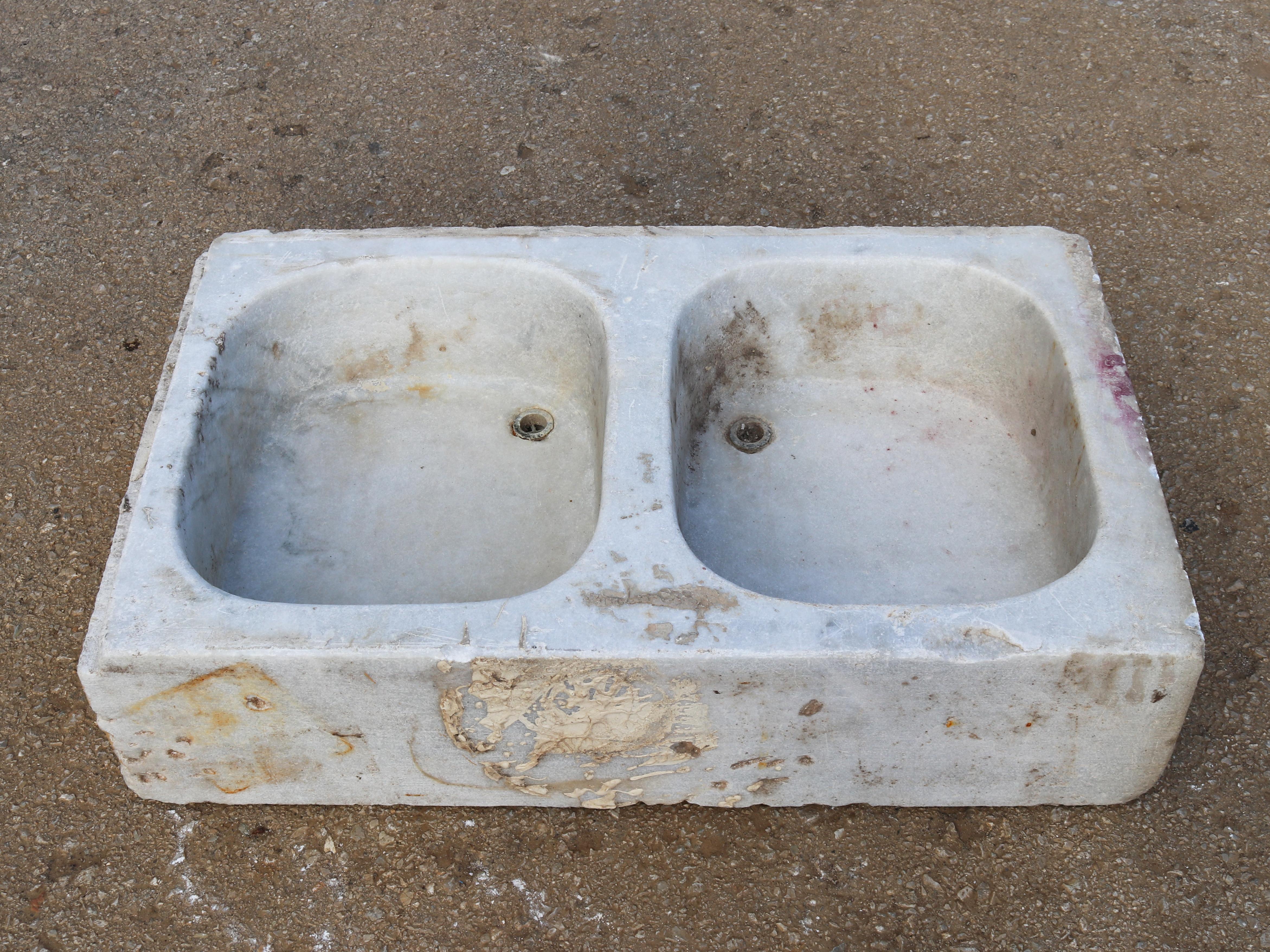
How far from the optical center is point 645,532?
2260 millimetres

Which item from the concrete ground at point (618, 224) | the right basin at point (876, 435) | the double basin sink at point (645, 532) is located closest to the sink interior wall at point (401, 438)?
the double basin sink at point (645, 532)

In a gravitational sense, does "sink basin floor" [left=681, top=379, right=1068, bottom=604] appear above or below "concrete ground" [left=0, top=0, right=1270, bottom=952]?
above

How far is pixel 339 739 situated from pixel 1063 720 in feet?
4.28

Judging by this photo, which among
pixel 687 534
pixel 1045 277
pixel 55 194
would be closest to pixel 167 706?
pixel 687 534

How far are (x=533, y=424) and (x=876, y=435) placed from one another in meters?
0.77

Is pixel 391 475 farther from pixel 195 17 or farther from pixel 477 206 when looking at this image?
pixel 195 17

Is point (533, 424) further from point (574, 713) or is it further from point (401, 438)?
point (574, 713)

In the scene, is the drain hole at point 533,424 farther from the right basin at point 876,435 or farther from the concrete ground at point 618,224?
the concrete ground at point 618,224

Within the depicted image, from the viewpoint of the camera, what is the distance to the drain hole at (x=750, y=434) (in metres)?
2.78

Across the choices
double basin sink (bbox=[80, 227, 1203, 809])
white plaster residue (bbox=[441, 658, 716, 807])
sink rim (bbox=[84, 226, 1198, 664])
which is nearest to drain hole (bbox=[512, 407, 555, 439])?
double basin sink (bbox=[80, 227, 1203, 809])

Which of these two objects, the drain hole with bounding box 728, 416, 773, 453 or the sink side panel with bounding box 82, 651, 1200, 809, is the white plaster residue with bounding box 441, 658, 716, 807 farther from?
the drain hole with bounding box 728, 416, 773, 453

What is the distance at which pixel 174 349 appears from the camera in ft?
8.46

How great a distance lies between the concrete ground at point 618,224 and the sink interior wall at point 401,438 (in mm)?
514

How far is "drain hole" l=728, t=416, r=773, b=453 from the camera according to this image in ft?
9.12
